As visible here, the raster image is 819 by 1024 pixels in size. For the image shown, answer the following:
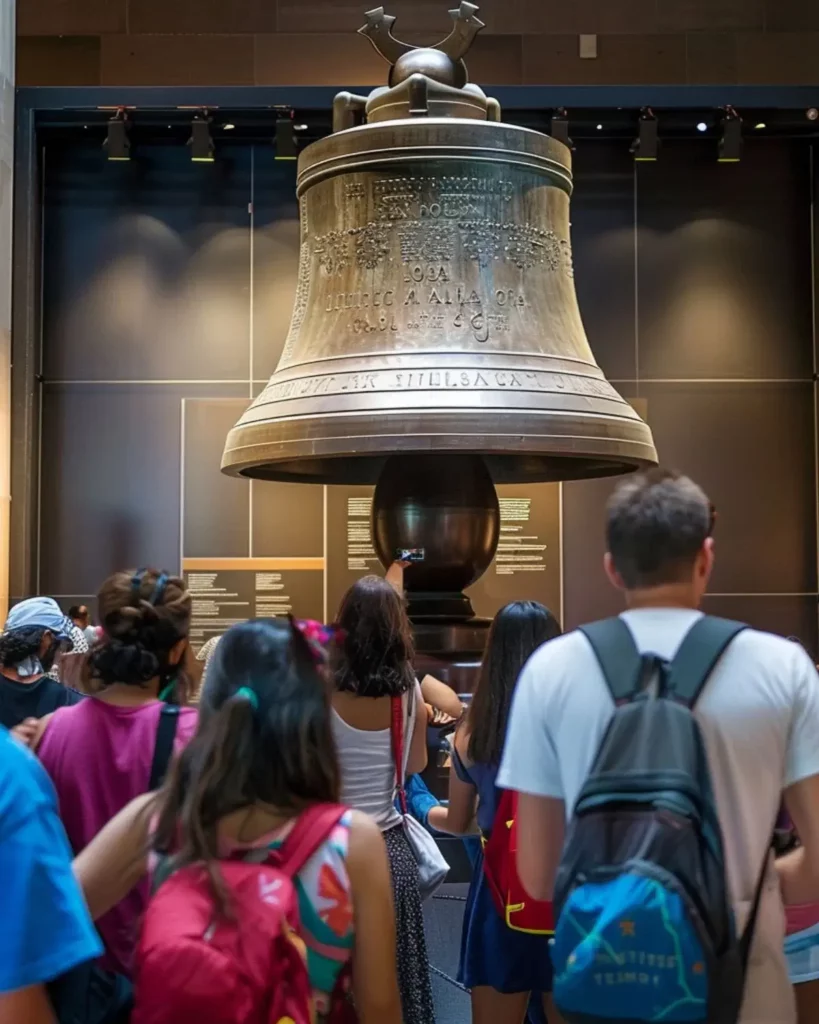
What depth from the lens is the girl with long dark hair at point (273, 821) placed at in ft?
4.74

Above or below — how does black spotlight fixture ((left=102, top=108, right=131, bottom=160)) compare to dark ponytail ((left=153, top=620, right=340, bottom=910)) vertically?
above

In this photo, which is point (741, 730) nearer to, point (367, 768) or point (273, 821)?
point (273, 821)

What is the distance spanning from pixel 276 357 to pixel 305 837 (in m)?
6.39

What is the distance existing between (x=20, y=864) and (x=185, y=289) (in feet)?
22.6

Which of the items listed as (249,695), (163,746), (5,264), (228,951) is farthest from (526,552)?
(228,951)

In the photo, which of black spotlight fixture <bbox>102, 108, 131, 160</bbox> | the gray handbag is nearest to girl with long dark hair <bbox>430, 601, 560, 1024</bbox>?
the gray handbag

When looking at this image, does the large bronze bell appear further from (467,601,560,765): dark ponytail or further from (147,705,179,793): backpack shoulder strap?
(147,705,179,793): backpack shoulder strap

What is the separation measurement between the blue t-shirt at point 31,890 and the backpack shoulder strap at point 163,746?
0.66 m

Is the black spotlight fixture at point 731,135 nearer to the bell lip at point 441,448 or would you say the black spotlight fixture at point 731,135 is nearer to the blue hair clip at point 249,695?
the bell lip at point 441,448

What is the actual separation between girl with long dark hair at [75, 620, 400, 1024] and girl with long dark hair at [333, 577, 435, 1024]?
0.90 m

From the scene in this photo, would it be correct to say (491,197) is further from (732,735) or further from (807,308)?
(807,308)

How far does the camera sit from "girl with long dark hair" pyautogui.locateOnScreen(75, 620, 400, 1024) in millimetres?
1443

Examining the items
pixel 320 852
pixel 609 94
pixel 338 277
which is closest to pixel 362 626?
pixel 320 852

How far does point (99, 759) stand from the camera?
1.87 meters
